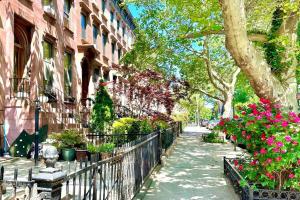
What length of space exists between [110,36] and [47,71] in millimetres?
13619

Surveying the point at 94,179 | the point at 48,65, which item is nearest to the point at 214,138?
the point at 48,65

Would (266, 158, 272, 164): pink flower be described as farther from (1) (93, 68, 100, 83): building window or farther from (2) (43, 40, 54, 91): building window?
(1) (93, 68, 100, 83): building window

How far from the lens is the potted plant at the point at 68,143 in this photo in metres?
10.2

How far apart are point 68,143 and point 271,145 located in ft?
23.2

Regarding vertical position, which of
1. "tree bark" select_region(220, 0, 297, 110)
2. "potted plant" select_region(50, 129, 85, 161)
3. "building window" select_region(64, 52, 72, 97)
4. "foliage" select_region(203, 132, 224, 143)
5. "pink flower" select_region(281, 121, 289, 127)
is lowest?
"foliage" select_region(203, 132, 224, 143)

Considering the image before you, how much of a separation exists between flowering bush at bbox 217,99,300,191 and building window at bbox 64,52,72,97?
13.1 m

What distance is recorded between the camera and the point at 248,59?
22.3 ft

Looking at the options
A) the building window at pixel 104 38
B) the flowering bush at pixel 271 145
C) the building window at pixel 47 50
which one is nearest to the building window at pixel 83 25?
the building window at pixel 104 38

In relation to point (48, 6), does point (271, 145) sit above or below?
below

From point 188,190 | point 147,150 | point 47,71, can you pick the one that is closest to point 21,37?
point 47,71

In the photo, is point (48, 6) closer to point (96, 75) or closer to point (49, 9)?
point (49, 9)

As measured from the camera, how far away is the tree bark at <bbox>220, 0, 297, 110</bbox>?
6094 millimetres

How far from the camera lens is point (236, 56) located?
266 inches

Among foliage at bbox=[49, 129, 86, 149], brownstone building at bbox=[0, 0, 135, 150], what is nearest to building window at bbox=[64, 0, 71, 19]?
brownstone building at bbox=[0, 0, 135, 150]
